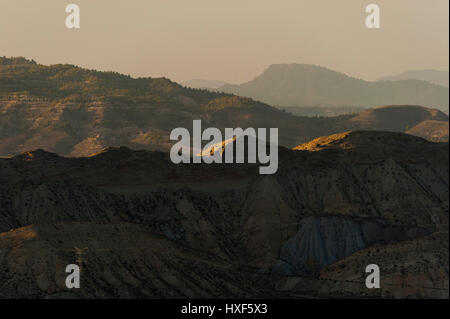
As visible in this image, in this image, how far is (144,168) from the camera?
480ft

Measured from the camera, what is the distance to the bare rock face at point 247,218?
10900cm

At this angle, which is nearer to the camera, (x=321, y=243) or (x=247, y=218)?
(x=321, y=243)

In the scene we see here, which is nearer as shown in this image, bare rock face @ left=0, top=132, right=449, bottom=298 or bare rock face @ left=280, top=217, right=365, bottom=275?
bare rock face @ left=0, top=132, right=449, bottom=298

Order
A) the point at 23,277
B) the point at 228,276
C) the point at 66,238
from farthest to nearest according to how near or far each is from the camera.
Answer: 1. the point at 228,276
2. the point at 66,238
3. the point at 23,277

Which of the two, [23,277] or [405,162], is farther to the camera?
[405,162]

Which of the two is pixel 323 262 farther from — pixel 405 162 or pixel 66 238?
pixel 66 238

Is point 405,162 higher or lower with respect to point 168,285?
higher

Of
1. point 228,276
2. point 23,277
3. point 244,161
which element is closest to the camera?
point 23,277

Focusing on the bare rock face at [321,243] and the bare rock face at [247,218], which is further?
the bare rock face at [321,243]

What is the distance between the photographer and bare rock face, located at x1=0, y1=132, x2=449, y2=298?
358ft

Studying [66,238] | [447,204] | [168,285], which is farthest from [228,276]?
[447,204]

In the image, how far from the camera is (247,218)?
141 m
